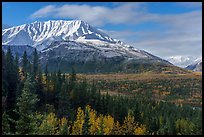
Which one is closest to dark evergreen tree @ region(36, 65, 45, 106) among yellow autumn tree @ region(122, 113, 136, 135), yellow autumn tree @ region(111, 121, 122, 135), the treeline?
the treeline

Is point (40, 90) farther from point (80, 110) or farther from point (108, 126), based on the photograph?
point (108, 126)

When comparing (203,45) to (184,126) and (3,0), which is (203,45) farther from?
(184,126)

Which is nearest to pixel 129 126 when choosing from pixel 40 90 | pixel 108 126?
pixel 108 126

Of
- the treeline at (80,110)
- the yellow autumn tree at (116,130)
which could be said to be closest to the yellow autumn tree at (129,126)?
the treeline at (80,110)

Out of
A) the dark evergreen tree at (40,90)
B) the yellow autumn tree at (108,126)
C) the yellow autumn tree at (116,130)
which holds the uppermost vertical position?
the dark evergreen tree at (40,90)

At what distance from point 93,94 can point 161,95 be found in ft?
389

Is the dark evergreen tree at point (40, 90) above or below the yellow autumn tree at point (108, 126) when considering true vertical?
above

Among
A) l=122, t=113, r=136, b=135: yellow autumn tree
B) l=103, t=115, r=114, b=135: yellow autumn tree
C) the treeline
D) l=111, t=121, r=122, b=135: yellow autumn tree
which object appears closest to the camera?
the treeline

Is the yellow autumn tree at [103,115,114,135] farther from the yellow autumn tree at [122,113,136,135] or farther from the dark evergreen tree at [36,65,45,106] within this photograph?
the dark evergreen tree at [36,65,45,106]

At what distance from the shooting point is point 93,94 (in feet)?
275

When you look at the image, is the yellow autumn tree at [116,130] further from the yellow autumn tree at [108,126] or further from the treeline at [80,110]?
the yellow autumn tree at [108,126]

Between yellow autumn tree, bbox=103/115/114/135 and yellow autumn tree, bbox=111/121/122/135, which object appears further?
yellow autumn tree, bbox=111/121/122/135

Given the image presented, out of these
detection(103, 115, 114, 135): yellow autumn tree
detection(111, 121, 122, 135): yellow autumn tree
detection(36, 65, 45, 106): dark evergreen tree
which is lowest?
detection(111, 121, 122, 135): yellow autumn tree

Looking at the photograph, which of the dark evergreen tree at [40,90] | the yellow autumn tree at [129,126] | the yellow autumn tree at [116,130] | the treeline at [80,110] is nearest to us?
the treeline at [80,110]
